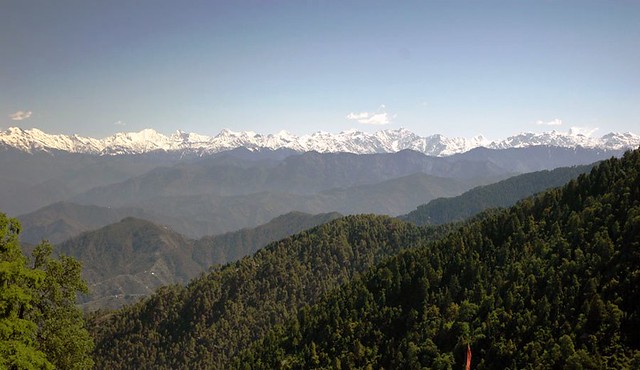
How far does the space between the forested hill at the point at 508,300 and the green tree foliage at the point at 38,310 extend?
83.4m

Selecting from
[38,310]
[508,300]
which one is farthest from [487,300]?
[38,310]

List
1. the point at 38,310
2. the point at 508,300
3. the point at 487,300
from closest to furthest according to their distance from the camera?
1. the point at 38,310
2. the point at 508,300
3. the point at 487,300

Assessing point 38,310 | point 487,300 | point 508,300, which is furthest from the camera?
point 487,300

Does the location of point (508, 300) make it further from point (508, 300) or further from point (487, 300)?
point (487, 300)

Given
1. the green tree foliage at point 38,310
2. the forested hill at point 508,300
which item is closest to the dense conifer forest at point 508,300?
the forested hill at point 508,300

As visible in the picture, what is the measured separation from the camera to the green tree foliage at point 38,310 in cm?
3441

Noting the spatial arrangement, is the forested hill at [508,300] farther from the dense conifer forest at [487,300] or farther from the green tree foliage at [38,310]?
the green tree foliage at [38,310]

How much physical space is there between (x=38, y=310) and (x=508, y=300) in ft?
340

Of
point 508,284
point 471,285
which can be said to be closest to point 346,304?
point 471,285

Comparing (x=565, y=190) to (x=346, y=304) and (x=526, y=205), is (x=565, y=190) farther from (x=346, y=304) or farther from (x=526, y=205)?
(x=346, y=304)

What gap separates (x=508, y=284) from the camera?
12375 cm

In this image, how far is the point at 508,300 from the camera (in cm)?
11562

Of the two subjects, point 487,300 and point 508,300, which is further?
point 487,300

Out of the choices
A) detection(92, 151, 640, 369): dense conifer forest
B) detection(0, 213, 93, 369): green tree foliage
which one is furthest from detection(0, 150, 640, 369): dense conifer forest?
detection(92, 151, 640, 369): dense conifer forest
